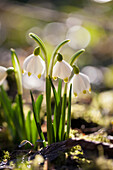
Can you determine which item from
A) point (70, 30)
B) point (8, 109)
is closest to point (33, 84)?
point (8, 109)

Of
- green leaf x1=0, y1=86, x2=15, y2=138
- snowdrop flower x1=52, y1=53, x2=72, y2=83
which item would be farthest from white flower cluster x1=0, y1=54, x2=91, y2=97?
green leaf x1=0, y1=86, x2=15, y2=138

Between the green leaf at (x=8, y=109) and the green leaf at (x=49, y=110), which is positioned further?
the green leaf at (x=8, y=109)

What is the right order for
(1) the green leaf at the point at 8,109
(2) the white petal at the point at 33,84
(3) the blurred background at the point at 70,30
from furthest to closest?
(3) the blurred background at the point at 70,30 → (2) the white petal at the point at 33,84 → (1) the green leaf at the point at 8,109

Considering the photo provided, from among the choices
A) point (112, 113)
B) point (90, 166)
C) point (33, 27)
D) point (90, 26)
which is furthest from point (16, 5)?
point (90, 166)

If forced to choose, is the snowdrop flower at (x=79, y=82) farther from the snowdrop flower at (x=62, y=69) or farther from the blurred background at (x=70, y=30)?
the blurred background at (x=70, y=30)

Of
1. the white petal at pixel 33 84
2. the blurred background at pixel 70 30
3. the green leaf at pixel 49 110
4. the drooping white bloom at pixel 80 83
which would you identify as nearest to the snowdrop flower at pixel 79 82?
the drooping white bloom at pixel 80 83

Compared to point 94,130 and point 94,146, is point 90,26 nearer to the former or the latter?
point 94,130

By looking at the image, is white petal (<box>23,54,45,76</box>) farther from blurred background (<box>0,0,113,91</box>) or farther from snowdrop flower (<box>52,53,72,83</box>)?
blurred background (<box>0,0,113,91</box>)

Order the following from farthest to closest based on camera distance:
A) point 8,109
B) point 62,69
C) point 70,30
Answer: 1. point 70,30
2. point 8,109
3. point 62,69

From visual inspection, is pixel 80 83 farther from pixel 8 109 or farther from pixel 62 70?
pixel 8 109

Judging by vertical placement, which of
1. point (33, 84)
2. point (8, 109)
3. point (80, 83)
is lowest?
point (33, 84)
